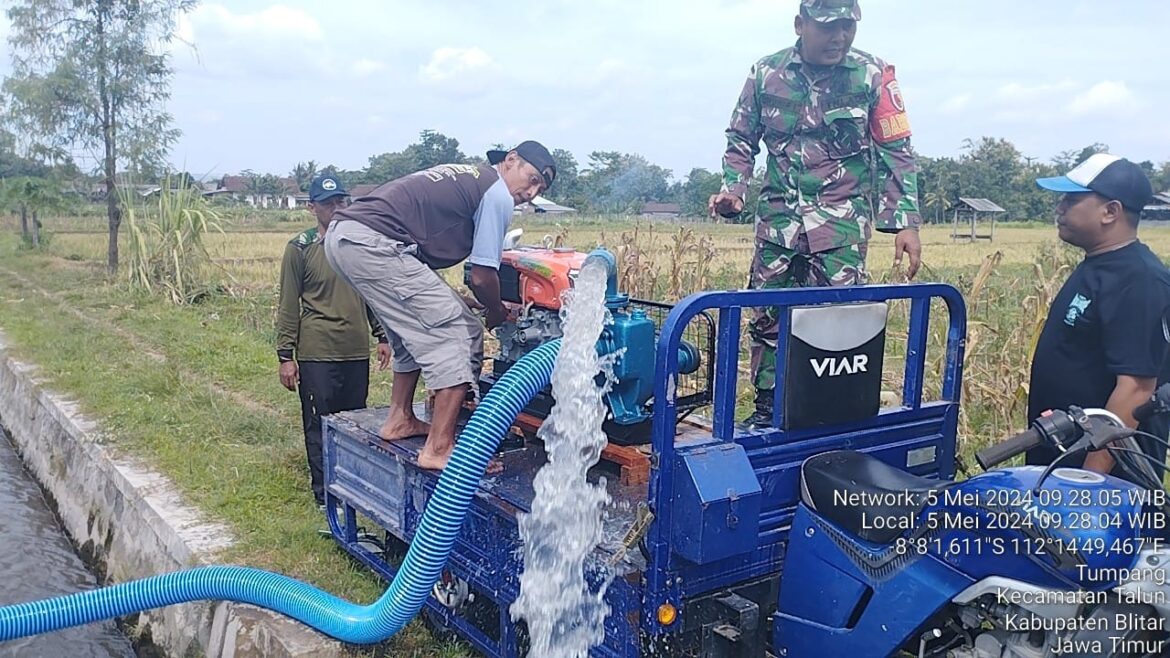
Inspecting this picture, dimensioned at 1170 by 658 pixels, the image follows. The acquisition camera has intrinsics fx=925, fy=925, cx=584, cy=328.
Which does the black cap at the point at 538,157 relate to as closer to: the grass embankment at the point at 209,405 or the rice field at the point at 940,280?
the rice field at the point at 940,280

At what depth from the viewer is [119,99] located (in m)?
16.4

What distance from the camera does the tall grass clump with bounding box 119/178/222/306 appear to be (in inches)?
515

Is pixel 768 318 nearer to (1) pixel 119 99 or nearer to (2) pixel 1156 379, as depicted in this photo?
(2) pixel 1156 379

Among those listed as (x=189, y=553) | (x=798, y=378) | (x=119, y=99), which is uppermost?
(x=119, y=99)

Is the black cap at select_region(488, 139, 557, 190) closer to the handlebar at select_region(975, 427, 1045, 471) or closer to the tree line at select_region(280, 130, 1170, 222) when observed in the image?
the handlebar at select_region(975, 427, 1045, 471)

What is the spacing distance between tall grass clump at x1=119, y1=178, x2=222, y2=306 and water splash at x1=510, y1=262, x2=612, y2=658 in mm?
11290

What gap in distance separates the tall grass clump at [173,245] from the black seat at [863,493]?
1198 centimetres

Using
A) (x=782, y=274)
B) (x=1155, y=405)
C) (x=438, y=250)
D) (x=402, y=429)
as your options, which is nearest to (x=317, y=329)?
(x=402, y=429)

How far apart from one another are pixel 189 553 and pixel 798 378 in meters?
2.91

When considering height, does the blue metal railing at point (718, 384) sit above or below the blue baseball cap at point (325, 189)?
below

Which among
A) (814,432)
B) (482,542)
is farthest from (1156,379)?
(482,542)

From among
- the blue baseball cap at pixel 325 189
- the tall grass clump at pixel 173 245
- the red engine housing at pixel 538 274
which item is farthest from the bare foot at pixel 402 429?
the tall grass clump at pixel 173 245

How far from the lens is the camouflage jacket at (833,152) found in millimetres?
3834

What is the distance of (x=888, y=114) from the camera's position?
3.85 metres
